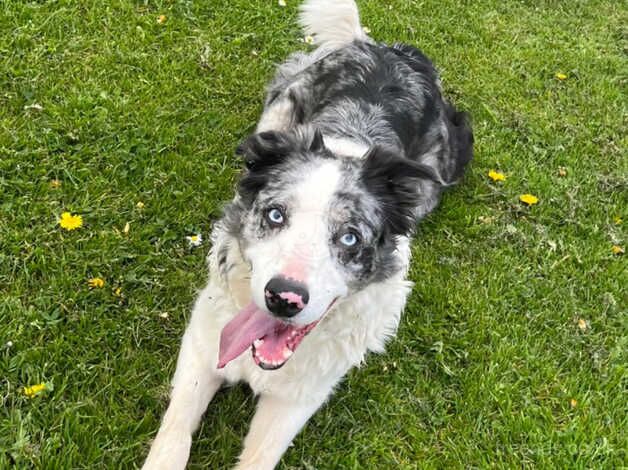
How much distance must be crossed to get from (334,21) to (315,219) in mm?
2925

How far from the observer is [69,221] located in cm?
386

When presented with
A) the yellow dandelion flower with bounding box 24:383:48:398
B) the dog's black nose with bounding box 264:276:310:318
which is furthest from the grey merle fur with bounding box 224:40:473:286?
the yellow dandelion flower with bounding box 24:383:48:398

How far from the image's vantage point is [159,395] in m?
3.27

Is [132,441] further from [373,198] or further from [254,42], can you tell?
[254,42]

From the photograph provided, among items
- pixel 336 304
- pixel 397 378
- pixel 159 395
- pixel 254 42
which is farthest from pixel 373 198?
pixel 254 42

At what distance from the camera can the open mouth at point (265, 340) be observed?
2836mm

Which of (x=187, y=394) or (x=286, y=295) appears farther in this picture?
(x=187, y=394)

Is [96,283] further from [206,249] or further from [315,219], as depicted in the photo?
[315,219]

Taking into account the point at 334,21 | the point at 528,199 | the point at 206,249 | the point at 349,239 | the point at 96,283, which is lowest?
the point at 528,199

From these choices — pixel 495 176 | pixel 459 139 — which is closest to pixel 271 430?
pixel 459 139

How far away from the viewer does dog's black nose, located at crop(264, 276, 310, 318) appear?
8.18ft

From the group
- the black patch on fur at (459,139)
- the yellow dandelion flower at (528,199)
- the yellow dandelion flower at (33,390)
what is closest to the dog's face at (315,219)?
the yellow dandelion flower at (33,390)

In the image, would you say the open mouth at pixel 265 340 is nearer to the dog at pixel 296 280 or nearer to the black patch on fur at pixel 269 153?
the dog at pixel 296 280

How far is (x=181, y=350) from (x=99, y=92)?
2384mm
